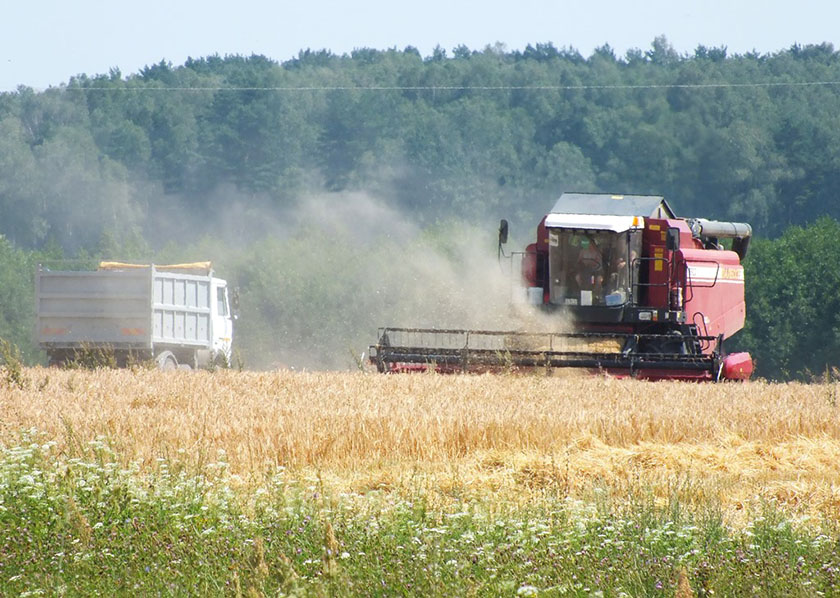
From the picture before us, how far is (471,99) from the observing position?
75.4m

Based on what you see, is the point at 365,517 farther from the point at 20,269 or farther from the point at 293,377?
the point at 20,269

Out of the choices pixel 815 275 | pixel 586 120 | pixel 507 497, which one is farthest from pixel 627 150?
pixel 507 497

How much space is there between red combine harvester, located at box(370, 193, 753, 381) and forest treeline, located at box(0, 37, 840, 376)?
3159 cm

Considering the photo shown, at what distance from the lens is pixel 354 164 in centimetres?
6775

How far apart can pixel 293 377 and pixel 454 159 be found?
5499 centimetres

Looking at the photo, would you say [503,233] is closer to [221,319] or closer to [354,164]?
[221,319]

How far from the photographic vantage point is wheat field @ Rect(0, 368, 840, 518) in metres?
7.45

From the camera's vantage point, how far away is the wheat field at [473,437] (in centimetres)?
745

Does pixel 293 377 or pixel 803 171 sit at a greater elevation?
pixel 803 171

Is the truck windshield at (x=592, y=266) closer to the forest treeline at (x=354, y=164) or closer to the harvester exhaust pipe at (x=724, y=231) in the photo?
the harvester exhaust pipe at (x=724, y=231)

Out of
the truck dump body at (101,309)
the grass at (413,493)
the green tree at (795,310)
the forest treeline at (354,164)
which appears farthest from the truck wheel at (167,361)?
the forest treeline at (354,164)

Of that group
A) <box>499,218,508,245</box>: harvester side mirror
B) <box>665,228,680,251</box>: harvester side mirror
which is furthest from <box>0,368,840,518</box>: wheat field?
<box>499,218,508,245</box>: harvester side mirror

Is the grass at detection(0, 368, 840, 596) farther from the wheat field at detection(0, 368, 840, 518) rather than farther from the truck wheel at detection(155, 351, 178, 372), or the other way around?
the truck wheel at detection(155, 351, 178, 372)

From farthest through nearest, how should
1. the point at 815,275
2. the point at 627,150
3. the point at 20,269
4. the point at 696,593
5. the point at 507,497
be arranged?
the point at 627,150, the point at 20,269, the point at 815,275, the point at 507,497, the point at 696,593
